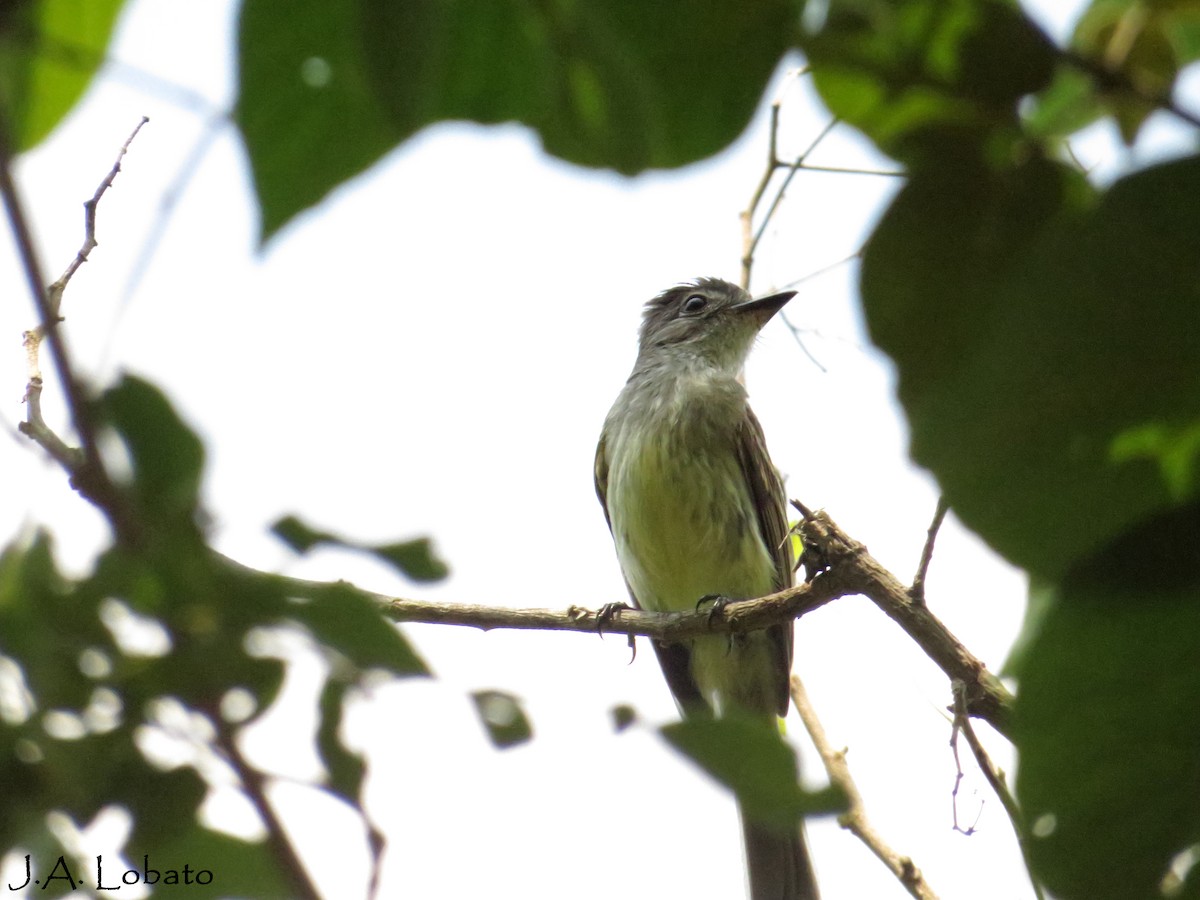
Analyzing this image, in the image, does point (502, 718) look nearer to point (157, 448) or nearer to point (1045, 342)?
point (157, 448)

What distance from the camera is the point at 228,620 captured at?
27.8 inches

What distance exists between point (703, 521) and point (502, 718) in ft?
19.7

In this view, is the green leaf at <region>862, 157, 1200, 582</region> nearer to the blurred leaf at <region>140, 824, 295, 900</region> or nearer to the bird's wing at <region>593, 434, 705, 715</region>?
the blurred leaf at <region>140, 824, 295, 900</region>

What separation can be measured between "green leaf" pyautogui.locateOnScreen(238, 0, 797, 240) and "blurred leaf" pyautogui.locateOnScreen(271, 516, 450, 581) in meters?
0.23

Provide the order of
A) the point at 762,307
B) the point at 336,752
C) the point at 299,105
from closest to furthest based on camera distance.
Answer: the point at 336,752, the point at 299,105, the point at 762,307

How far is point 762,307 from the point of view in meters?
7.76

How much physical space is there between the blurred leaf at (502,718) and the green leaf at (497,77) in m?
0.34

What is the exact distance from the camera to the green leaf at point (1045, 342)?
729 millimetres

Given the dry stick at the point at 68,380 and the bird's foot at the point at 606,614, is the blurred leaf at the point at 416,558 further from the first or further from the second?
the bird's foot at the point at 606,614

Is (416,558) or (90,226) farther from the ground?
(90,226)

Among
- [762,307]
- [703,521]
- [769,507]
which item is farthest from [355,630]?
[762,307]

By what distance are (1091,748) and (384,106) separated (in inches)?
21.5

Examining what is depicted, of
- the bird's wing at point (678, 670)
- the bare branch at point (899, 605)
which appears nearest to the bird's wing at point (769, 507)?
the bird's wing at point (678, 670)

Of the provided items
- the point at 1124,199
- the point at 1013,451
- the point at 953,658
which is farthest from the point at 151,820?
the point at 953,658
